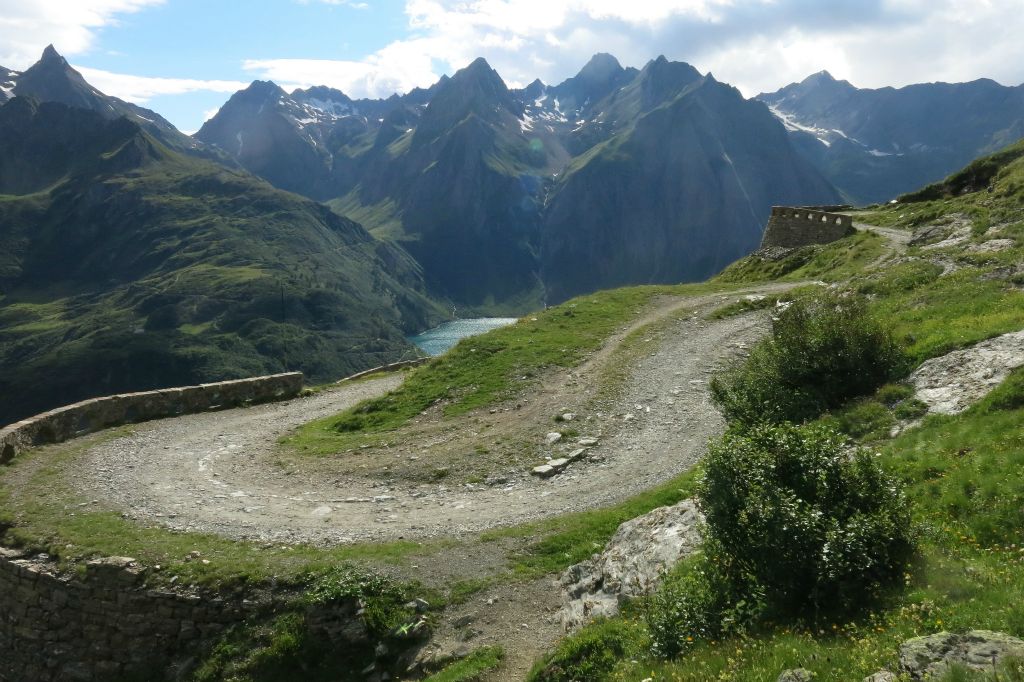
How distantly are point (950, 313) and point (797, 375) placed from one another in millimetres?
7071

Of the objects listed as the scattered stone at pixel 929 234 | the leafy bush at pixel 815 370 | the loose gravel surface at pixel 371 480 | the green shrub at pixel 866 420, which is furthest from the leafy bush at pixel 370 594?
the scattered stone at pixel 929 234

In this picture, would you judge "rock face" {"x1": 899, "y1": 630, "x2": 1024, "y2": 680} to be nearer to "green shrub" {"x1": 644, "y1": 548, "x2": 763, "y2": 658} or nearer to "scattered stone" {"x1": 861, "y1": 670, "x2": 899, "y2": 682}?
"scattered stone" {"x1": 861, "y1": 670, "x2": 899, "y2": 682}

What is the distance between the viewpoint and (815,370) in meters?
18.9

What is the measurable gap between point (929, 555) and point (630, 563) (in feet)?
21.3

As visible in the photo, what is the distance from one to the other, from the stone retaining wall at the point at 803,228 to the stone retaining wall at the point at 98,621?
167 ft

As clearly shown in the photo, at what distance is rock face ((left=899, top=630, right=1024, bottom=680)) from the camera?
23.4 ft

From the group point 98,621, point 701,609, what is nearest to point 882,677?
point 701,609

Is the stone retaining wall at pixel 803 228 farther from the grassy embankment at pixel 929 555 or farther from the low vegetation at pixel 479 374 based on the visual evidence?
the grassy embankment at pixel 929 555

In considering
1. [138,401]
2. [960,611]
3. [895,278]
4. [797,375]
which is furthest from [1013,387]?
[138,401]

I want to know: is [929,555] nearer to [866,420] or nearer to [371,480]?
[866,420]

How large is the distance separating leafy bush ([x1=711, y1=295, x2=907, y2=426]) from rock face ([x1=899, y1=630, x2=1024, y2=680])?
1020 cm

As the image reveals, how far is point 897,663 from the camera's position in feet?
25.4

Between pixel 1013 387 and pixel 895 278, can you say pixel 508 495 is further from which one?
pixel 895 278

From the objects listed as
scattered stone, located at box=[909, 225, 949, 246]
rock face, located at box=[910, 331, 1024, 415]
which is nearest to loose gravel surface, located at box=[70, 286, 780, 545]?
rock face, located at box=[910, 331, 1024, 415]
